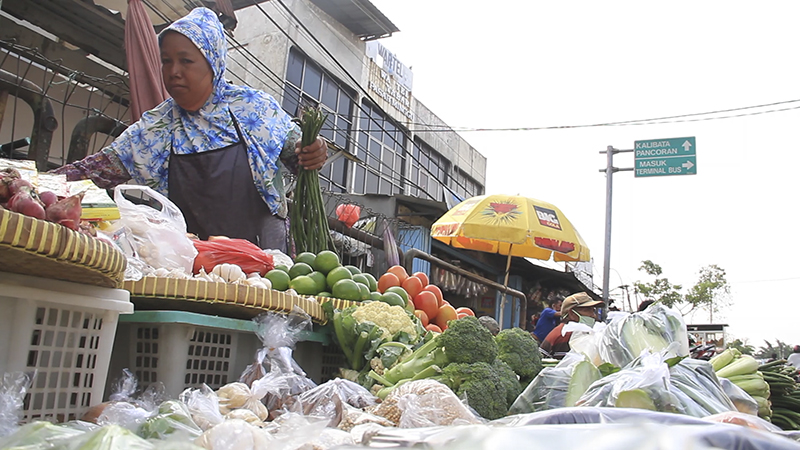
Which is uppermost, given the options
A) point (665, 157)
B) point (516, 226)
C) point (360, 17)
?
point (360, 17)

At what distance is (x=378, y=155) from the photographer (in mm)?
16656

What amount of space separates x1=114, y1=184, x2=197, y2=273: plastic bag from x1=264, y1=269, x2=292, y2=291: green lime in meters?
0.45

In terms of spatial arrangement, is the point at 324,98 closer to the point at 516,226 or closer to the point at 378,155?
the point at 378,155

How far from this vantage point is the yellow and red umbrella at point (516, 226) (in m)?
8.84

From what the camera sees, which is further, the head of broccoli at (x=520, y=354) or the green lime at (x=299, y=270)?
the green lime at (x=299, y=270)

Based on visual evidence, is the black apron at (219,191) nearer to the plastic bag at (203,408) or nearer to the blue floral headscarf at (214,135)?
the blue floral headscarf at (214,135)

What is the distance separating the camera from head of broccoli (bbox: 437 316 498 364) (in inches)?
74.9

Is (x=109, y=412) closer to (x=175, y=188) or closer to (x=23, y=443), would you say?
(x=23, y=443)

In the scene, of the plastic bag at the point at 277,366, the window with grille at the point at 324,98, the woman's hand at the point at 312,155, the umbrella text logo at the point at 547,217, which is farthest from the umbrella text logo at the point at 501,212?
the plastic bag at the point at 277,366

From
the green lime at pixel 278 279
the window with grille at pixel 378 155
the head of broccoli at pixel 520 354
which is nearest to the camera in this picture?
the head of broccoli at pixel 520 354

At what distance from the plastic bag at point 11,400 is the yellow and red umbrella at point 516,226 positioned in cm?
775

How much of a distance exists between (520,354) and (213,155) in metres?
1.99

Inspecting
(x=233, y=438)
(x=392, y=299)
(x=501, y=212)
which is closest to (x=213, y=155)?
(x=392, y=299)

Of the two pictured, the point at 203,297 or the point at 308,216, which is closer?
the point at 203,297
